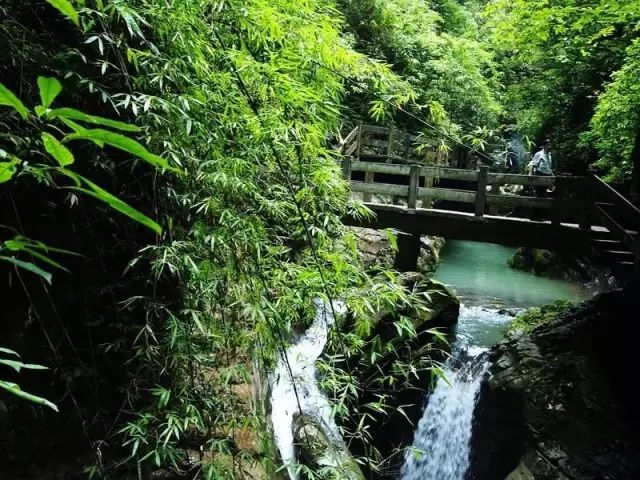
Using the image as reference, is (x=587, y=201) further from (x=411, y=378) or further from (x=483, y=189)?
(x=411, y=378)

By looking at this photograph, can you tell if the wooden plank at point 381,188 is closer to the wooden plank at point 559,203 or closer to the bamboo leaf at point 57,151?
the wooden plank at point 559,203

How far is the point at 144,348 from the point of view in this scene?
7.88ft

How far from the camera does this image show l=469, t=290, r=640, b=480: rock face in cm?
524

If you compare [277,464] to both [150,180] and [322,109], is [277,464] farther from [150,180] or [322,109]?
[322,109]

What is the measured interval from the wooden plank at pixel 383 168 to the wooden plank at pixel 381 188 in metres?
0.31

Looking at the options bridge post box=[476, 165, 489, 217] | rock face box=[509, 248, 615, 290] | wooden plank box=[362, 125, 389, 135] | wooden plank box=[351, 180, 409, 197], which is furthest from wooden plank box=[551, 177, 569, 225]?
wooden plank box=[362, 125, 389, 135]

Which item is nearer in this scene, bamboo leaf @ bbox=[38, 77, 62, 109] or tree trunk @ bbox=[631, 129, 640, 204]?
bamboo leaf @ bbox=[38, 77, 62, 109]

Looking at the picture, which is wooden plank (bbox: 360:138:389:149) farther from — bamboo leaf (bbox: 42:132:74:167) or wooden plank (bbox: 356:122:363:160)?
bamboo leaf (bbox: 42:132:74:167)

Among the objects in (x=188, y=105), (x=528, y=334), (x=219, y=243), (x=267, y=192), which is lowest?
(x=528, y=334)

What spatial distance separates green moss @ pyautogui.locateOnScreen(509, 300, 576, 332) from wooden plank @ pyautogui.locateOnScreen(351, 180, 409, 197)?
297cm

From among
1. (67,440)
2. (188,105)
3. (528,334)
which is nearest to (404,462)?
(528,334)

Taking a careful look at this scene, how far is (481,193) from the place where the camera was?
23.4ft

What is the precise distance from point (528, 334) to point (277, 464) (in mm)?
5115

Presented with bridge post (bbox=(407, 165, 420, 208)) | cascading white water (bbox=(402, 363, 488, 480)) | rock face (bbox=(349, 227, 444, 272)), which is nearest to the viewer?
cascading white water (bbox=(402, 363, 488, 480))
